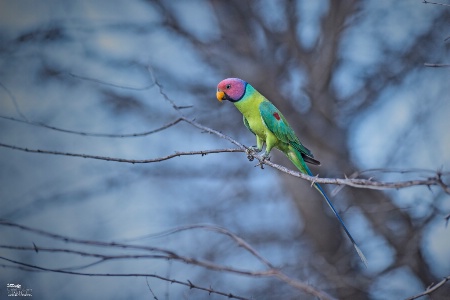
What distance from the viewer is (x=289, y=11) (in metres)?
3.64

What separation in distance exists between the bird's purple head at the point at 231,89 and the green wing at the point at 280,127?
0.10 metres

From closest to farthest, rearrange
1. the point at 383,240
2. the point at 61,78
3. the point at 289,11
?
the point at 383,240, the point at 61,78, the point at 289,11

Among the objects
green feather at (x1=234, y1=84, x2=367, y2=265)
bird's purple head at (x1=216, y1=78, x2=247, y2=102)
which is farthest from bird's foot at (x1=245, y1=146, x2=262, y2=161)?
bird's purple head at (x1=216, y1=78, x2=247, y2=102)

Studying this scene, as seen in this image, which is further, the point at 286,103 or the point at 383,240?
the point at 286,103

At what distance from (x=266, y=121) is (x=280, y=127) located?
62 mm

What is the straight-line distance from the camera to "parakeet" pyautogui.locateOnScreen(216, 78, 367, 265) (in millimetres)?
1767

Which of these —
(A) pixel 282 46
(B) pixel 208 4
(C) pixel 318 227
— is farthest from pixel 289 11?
(C) pixel 318 227

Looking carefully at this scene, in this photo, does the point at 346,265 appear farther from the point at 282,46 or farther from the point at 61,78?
the point at 61,78

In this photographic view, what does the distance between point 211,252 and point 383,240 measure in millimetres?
1171

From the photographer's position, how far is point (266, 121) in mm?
1822

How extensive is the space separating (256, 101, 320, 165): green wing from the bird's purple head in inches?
3.8

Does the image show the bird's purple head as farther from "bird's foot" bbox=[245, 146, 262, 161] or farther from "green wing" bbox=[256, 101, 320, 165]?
"bird's foot" bbox=[245, 146, 262, 161]

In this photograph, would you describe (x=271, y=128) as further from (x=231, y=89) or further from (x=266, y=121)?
(x=231, y=89)

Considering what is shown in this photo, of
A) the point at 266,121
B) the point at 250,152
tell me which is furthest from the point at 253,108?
Result: the point at 250,152
